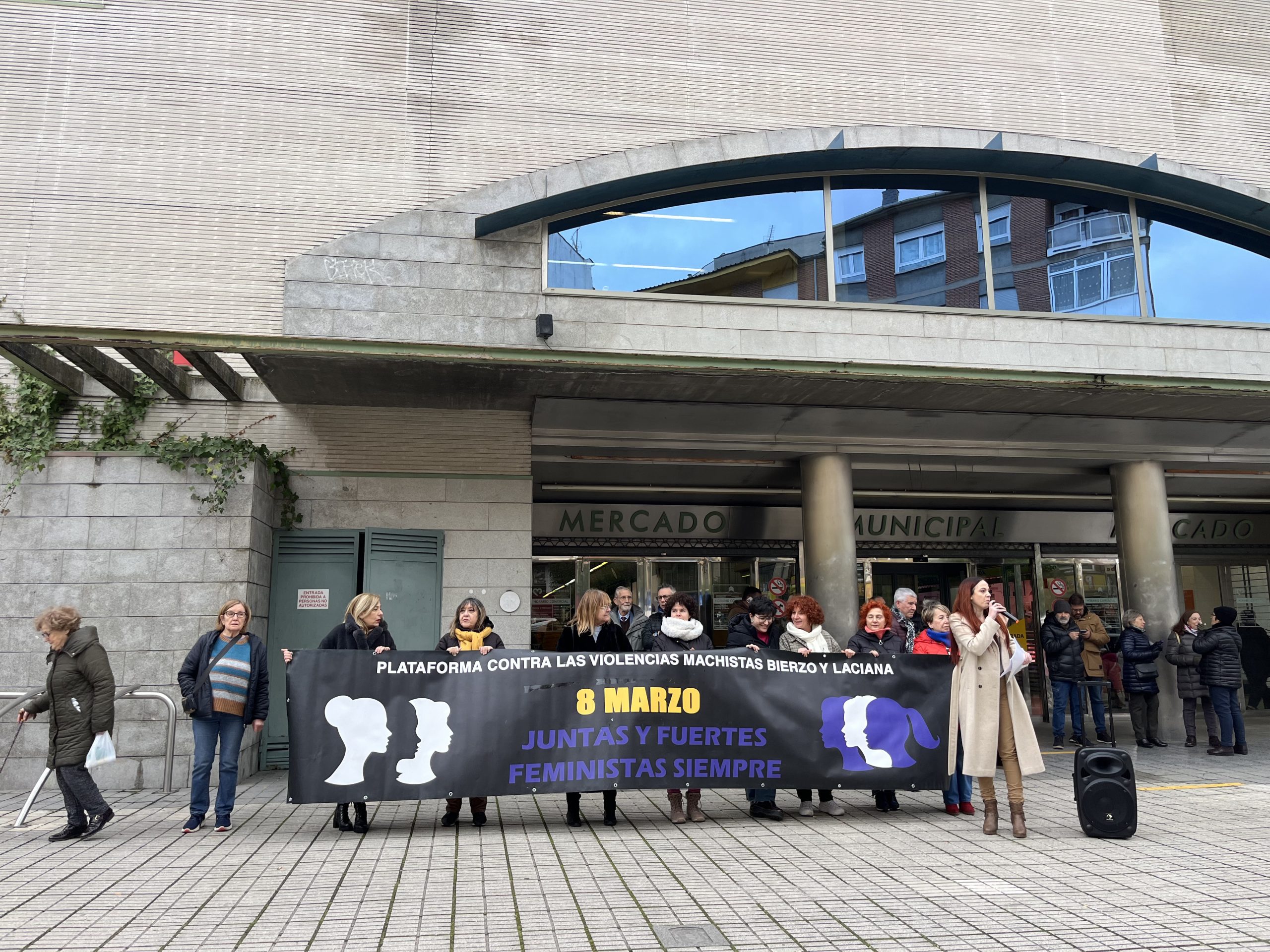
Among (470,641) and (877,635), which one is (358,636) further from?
(877,635)

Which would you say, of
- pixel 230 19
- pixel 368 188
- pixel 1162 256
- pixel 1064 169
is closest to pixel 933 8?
pixel 1064 169

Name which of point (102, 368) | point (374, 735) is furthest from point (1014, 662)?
point (102, 368)

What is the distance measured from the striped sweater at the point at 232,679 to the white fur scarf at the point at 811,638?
437cm

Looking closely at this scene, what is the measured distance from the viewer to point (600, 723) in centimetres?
730

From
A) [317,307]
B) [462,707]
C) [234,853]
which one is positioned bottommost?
[234,853]

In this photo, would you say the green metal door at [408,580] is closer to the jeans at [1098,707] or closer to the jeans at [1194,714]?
the jeans at [1098,707]

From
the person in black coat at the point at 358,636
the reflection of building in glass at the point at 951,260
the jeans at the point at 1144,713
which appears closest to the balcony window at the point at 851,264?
the reflection of building in glass at the point at 951,260

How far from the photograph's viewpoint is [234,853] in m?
6.47

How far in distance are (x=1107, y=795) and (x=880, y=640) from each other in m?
2.14

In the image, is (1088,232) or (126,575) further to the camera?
(1088,232)

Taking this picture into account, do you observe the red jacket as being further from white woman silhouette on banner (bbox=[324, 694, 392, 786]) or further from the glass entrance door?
the glass entrance door

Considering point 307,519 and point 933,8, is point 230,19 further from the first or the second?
point 933,8

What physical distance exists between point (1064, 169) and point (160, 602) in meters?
11.9

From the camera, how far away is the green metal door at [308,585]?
10672 mm
